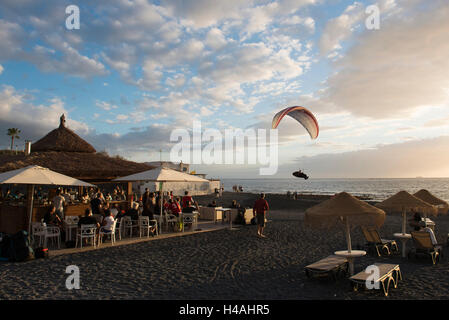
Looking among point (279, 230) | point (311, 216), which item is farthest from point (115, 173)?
point (311, 216)

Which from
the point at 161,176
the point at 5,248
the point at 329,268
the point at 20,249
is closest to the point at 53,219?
the point at 5,248

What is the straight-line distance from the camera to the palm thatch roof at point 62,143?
1480cm

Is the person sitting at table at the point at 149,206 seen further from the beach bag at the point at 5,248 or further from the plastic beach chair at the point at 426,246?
the plastic beach chair at the point at 426,246

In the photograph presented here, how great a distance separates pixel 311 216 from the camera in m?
6.04

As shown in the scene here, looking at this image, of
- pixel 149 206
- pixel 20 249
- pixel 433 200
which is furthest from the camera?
pixel 149 206

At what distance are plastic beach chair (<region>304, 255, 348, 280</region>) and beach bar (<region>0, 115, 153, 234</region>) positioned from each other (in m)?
8.27

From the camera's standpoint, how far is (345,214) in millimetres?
5715

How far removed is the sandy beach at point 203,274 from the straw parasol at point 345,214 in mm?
1248

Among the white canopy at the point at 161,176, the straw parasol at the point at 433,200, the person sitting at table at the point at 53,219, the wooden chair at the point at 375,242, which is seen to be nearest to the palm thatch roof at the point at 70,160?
the white canopy at the point at 161,176

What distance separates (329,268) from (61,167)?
37.4 feet

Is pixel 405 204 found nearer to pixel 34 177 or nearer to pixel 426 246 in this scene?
pixel 426 246

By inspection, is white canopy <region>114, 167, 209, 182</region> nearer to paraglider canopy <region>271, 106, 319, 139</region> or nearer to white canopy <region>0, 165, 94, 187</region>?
white canopy <region>0, 165, 94, 187</region>
